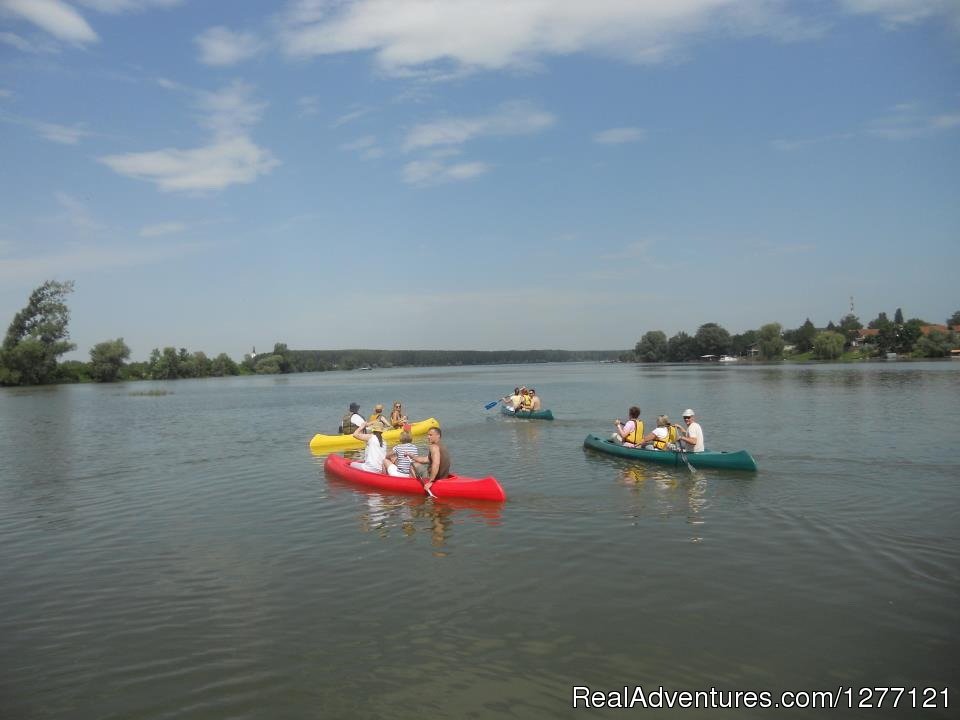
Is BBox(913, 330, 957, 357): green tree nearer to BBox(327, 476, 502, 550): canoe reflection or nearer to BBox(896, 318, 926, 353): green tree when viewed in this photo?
BBox(896, 318, 926, 353): green tree

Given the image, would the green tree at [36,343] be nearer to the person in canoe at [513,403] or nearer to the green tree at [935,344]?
the person in canoe at [513,403]

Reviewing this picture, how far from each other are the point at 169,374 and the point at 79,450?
88.7 m

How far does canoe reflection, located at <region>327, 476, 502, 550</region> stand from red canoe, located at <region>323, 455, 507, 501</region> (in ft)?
Result: 0.42

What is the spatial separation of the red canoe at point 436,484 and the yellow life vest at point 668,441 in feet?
16.7

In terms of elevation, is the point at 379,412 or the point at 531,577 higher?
the point at 379,412

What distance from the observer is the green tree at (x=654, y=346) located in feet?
473

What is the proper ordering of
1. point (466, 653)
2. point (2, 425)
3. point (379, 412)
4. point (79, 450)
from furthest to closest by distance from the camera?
1. point (2, 425)
2. point (79, 450)
3. point (379, 412)
4. point (466, 653)

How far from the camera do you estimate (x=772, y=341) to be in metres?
112

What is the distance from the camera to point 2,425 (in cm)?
3078

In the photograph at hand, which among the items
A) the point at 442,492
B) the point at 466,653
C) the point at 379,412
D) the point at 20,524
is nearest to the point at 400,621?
the point at 466,653

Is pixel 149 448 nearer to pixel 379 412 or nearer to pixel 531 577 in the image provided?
pixel 379 412

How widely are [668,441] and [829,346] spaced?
315ft

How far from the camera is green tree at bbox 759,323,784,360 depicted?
365ft

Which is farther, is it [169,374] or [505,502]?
[169,374]
